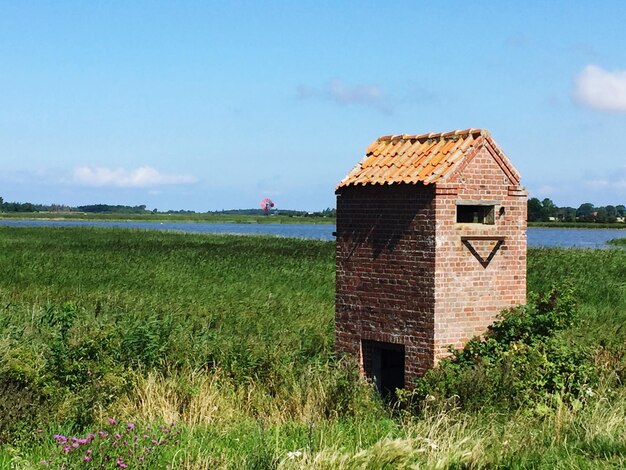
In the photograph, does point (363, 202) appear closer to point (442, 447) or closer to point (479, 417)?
point (479, 417)

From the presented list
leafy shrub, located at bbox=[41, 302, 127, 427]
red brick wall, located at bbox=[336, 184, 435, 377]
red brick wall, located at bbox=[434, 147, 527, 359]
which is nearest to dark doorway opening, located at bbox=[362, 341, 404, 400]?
red brick wall, located at bbox=[336, 184, 435, 377]

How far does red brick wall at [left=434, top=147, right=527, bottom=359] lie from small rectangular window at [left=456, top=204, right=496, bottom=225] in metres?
0.09

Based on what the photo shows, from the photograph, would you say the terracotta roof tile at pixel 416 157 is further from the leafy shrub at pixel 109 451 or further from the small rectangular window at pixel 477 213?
the leafy shrub at pixel 109 451

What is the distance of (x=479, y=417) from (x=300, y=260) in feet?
91.4

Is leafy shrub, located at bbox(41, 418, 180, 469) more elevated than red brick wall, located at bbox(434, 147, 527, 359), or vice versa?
red brick wall, located at bbox(434, 147, 527, 359)

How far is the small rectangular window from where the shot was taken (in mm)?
12773

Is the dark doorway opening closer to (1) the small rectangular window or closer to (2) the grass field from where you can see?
(2) the grass field

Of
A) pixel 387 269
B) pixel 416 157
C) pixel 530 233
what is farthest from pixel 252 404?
pixel 530 233

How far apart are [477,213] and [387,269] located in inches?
65.5

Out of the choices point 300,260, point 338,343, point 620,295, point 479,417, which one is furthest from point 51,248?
point 479,417

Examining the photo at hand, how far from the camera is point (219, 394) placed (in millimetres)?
12469

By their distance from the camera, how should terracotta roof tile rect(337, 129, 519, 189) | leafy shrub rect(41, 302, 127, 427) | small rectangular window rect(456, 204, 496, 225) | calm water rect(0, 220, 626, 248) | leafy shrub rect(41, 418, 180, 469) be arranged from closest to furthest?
1. leafy shrub rect(41, 418, 180, 469)
2. leafy shrub rect(41, 302, 127, 427)
3. terracotta roof tile rect(337, 129, 519, 189)
4. small rectangular window rect(456, 204, 496, 225)
5. calm water rect(0, 220, 626, 248)

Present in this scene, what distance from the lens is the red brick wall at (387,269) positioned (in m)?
12.1

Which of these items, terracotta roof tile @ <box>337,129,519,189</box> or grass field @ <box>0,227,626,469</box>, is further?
terracotta roof tile @ <box>337,129,519,189</box>
